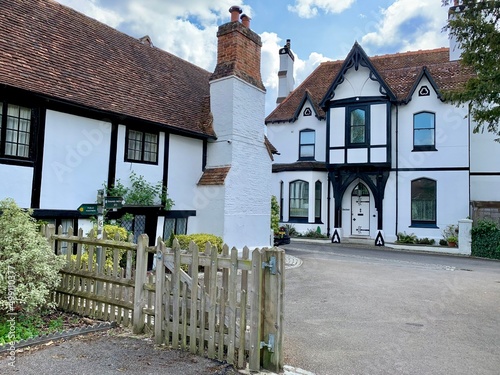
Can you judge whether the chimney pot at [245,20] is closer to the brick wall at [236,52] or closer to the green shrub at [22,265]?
the brick wall at [236,52]

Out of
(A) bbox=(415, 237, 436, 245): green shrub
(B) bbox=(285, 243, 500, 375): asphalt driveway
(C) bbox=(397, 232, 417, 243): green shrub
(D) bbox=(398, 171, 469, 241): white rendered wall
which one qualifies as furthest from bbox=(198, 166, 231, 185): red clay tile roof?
(A) bbox=(415, 237, 436, 245): green shrub

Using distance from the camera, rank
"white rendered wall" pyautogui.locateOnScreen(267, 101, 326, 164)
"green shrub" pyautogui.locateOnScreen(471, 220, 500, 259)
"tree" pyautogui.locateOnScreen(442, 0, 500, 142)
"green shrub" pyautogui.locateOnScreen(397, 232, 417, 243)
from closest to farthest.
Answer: "tree" pyautogui.locateOnScreen(442, 0, 500, 142) → "green shrub" pyautogui.locateOnScreen(471, 220, 500, 259) → "green shrub" pyautogui.locateOnScreen(397, 232, 417, 243) → "white rendered wall" pyautogui.locateOnScreen(267, 101, 326, 164)

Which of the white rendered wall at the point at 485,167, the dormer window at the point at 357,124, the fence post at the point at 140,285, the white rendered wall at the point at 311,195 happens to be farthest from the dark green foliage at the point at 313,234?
the fence post at the point at 140,285

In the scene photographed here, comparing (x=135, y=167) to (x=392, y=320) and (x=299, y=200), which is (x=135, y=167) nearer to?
(x=392, y=320)

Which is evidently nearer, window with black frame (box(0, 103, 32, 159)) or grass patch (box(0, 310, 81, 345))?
grass patch (box(0, 310, 81, 345))

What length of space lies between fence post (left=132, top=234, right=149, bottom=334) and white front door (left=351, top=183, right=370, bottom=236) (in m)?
17.7

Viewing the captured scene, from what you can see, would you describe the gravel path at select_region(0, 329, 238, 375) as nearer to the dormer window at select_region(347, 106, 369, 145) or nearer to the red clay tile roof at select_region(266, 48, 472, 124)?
the dormer window at select_region(347, 106, 369, 145)

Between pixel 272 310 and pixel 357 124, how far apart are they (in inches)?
706

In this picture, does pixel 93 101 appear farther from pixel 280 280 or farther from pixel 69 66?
pixel 280 280

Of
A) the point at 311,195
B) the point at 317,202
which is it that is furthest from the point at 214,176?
Result: the point at 317,202

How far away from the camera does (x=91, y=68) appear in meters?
10.7

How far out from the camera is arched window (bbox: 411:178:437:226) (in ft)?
63.7

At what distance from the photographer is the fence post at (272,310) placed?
4.29m

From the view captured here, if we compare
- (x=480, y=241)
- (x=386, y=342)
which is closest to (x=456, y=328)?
(x=386, y=342)
